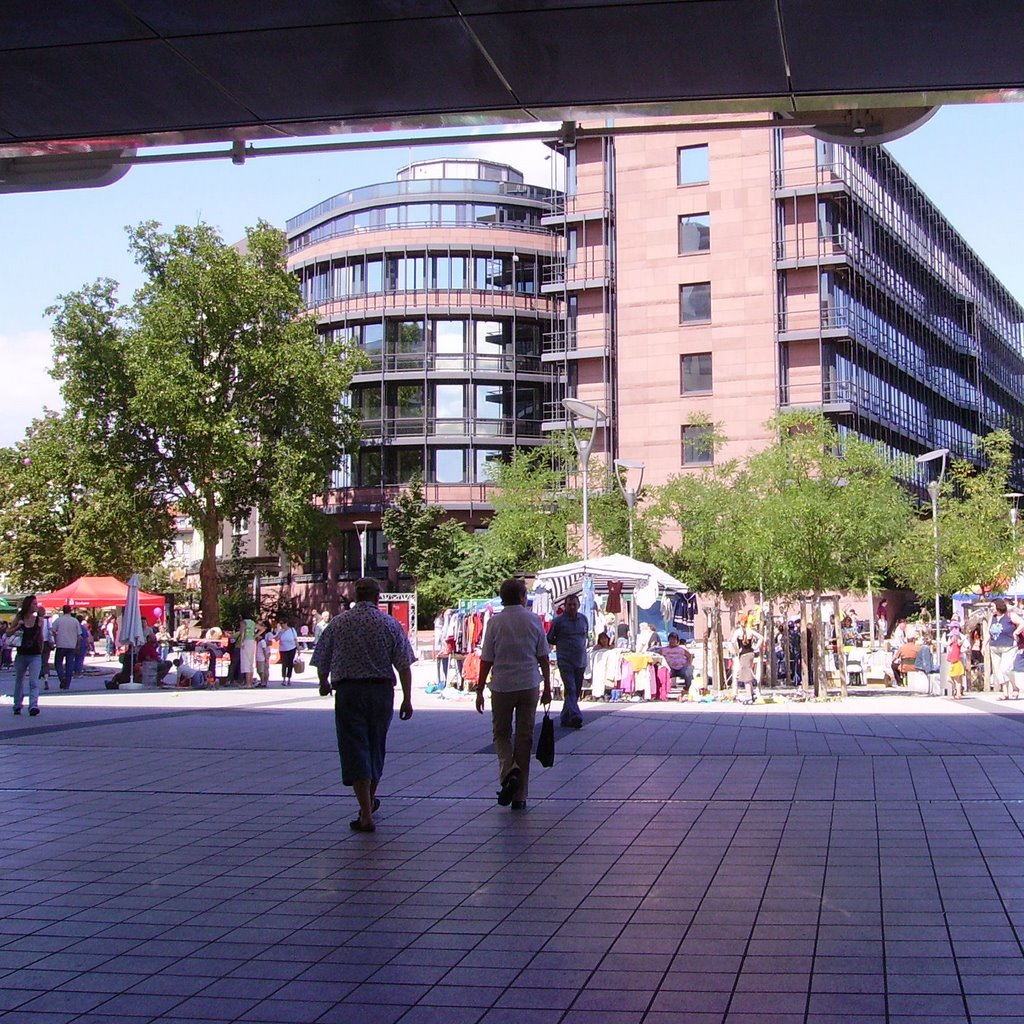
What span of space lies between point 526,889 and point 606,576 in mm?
18353

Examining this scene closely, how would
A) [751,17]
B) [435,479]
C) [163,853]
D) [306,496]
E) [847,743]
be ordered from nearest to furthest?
[751,17] → [163,853] → [847,743] → [306,496] → [435,479]

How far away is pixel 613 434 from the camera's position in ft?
186

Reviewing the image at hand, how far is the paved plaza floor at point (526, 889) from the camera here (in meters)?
5.18

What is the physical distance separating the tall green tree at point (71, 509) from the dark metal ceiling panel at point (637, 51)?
158 ft

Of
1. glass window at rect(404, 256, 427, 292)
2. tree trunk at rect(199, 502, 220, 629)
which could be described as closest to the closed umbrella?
tree trunk at rect(199, 502, 220, 629)

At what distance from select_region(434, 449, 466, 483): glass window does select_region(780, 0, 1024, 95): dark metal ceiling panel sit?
5873cm

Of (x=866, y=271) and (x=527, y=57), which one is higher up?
(x=866, y=271)

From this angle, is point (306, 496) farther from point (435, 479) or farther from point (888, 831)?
point (888, 831)

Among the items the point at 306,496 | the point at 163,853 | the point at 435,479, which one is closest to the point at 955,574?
the point at 306,496

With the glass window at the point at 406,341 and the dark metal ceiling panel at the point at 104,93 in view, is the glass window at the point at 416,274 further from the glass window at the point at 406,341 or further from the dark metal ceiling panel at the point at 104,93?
the dark metal ceiling panel at the point at 104,93

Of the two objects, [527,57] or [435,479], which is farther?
[435,479]

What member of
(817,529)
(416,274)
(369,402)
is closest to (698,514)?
(817,529)

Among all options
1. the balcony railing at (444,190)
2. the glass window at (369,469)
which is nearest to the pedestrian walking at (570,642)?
the glass window at (369,469)

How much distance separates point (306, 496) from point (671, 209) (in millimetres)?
19253
